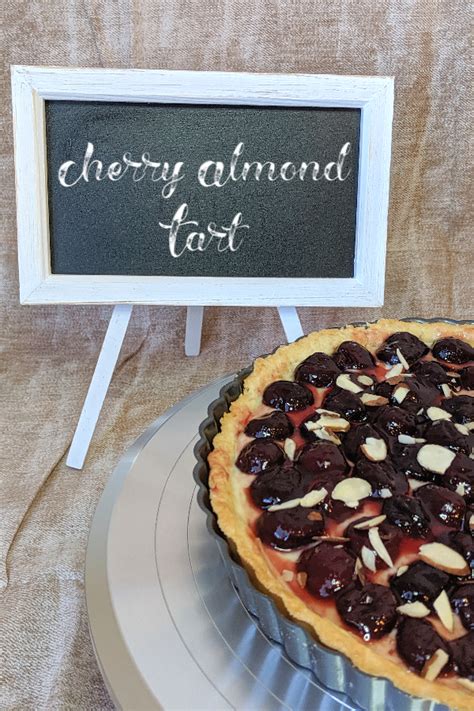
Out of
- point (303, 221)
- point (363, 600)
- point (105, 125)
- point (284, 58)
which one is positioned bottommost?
point (363, 600)

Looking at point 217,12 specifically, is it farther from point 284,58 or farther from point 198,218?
point 198,218

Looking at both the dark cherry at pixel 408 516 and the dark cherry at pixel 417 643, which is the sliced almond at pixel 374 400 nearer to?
the dark cherry at pixel 408 516

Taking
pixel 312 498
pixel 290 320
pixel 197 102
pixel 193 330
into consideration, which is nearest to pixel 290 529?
pixel 312 498

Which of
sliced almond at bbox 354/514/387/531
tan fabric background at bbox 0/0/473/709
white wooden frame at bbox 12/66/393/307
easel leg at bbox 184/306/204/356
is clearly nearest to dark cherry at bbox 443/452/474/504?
sliced almond at bbox 354/514/387/531

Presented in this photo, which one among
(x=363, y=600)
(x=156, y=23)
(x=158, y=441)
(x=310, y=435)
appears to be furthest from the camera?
(x=156, y=23)

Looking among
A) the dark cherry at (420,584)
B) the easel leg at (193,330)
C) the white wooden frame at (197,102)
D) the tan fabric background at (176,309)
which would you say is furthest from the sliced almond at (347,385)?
the easel leg at (193,330)

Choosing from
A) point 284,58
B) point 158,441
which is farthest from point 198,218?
point 284,58
